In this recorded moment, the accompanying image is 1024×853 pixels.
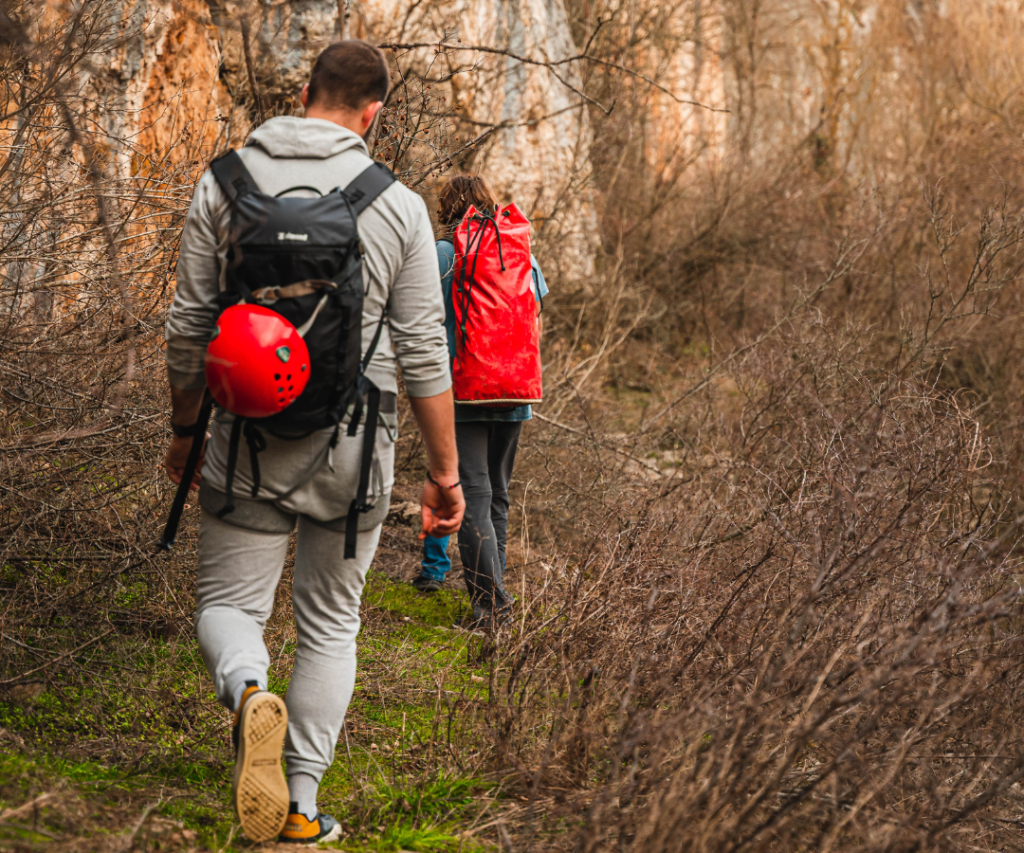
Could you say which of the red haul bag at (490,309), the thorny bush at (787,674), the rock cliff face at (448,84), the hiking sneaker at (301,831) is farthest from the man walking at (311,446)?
the rock cliff face at (448,84)

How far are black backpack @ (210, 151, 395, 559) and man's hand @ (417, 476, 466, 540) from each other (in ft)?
0.86

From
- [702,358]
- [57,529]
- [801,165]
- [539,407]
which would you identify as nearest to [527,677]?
[57,529]

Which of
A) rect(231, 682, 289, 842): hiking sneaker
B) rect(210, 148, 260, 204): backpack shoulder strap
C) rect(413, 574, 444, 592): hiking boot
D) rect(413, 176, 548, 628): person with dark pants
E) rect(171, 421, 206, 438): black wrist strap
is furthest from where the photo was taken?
rect(413, 574, 444, 592): hiking boot

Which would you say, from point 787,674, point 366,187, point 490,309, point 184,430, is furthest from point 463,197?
point 787,674

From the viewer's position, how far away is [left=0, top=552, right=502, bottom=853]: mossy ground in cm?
220

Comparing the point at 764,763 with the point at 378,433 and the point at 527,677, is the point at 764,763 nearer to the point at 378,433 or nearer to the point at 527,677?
the point at 527,677

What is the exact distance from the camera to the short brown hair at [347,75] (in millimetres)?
2396

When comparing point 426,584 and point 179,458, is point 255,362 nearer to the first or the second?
point 179,458

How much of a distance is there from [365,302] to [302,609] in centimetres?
79

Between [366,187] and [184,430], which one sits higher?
[366,187]

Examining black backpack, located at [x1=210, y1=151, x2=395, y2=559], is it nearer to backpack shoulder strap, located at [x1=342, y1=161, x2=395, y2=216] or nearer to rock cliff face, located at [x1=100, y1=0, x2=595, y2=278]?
backpack shoulder strap, located at [x1=342, y1=161, x2=395, y2=216]

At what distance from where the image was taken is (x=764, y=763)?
2479mm

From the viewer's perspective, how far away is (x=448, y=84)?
9305 millimetres

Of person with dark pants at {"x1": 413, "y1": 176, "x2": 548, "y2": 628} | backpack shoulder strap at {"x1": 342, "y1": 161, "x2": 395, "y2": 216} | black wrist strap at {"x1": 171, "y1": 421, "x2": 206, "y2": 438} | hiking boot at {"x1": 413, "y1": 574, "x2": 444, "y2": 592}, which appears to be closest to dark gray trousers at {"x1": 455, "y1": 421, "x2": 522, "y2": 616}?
person with dark pants at {"x1": 413, "y1": 176, "x2": 548, "y2": 628}
